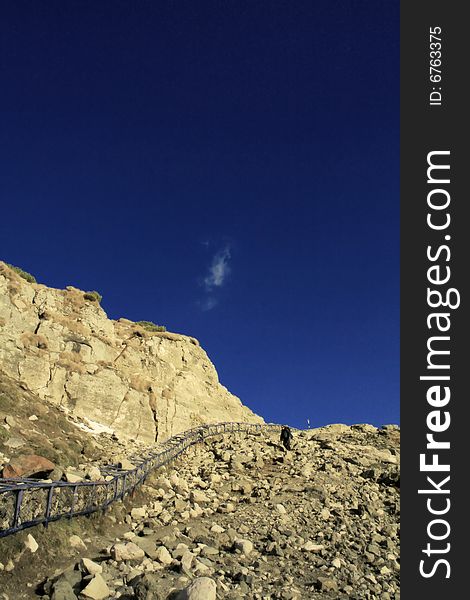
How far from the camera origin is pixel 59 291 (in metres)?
37.7

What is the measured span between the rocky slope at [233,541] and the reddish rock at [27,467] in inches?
102

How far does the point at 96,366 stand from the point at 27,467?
19089 millimetres

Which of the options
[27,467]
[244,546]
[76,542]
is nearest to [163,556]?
[76,542]

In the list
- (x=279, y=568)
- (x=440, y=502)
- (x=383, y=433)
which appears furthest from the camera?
(x=383, y=433)

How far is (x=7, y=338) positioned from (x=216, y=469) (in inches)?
654

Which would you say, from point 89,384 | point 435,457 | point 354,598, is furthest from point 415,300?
point 89,384

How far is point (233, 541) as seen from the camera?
12.1 metres

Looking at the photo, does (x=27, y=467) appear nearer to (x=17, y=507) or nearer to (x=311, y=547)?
(x=17, y=507)

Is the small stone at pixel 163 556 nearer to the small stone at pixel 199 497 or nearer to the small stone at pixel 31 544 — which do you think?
the small stone at pixel 31 544

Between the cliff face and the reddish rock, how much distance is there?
13298 millimetres

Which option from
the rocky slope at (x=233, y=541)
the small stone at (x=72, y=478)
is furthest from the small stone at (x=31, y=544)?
the small stone at (x=72, y=478)

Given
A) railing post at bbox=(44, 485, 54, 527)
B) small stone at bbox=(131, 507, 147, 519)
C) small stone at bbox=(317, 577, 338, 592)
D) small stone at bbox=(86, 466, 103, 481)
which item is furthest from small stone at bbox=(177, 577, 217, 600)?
small stone at bbox=(131, 507, 147, 519)

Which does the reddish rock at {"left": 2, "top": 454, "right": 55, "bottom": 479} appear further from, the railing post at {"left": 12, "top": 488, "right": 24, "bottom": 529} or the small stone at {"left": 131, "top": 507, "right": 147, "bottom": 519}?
the railing post at {"left": 12, "top": 488, "right": 24, "bottom": 529}

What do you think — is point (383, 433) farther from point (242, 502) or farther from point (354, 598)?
point (354, 598)
